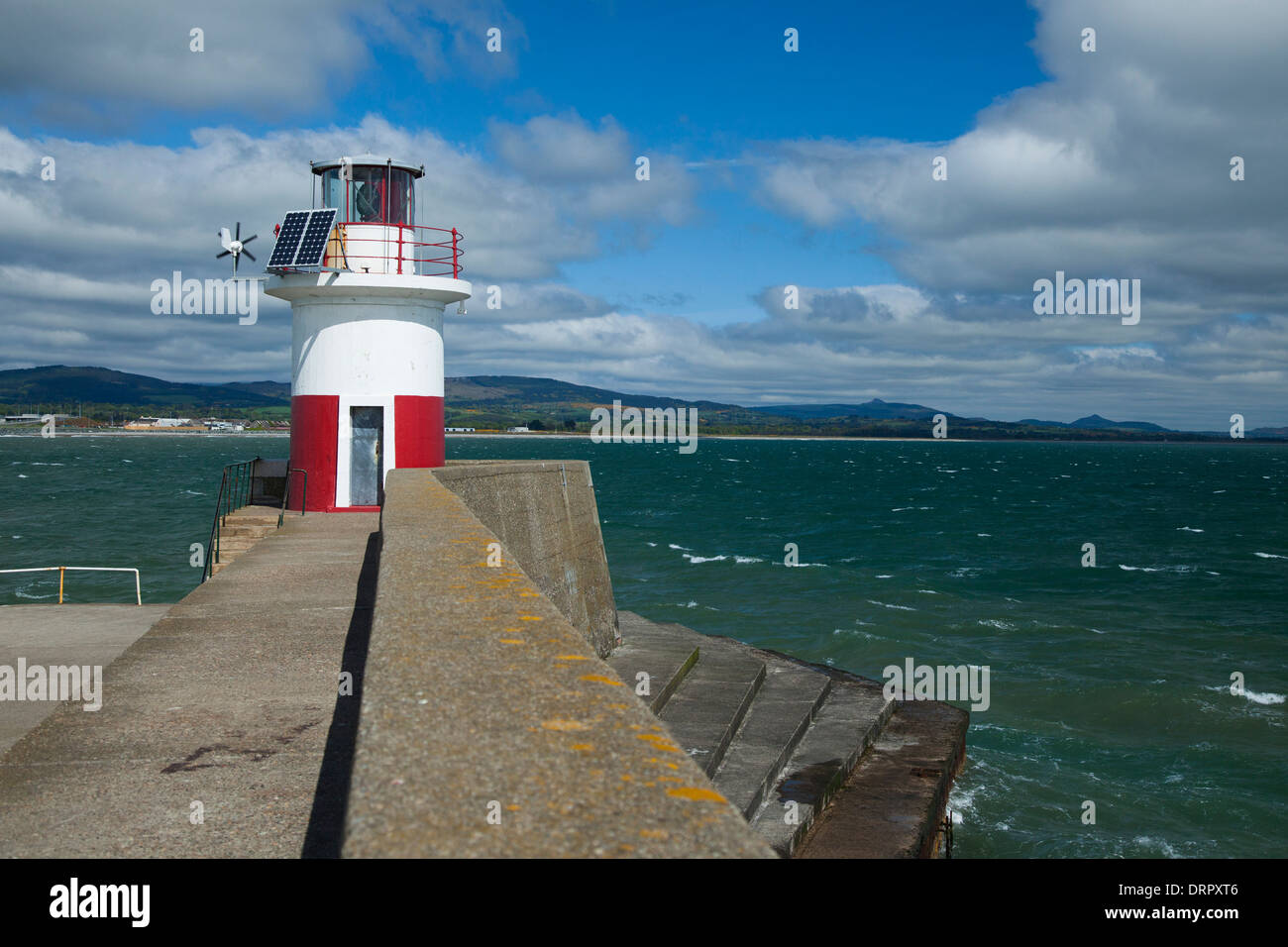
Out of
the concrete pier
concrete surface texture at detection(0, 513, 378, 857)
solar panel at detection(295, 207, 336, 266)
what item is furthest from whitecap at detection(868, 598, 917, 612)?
concrete surface texture at detection(0, 513, 378, 857)

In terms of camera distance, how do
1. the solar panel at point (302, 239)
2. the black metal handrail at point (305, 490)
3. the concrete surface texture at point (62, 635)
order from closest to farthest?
the concrete surface texture at point (62, 635)
the solar panel at point (302, 239)
the black metal handrail at point (305, 490)

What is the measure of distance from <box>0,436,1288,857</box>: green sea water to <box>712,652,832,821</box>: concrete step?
237cm

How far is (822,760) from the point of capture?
1092 cm

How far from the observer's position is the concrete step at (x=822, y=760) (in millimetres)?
9406

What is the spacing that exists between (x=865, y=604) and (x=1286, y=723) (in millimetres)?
10843

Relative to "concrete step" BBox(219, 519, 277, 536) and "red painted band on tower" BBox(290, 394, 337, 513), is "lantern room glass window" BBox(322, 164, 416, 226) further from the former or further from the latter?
"concrete step" BBox(219, 519, 277, 536)

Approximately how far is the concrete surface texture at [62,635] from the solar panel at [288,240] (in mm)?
A: 5379

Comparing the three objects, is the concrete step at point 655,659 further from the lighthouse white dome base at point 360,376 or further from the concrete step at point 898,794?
the lighthouse white dome base at point 360,376

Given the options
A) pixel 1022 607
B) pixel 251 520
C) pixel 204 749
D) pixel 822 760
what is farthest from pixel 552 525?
pixel 1022 607

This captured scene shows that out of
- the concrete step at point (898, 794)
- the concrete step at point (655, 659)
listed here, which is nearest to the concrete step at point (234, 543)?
the concrete step at point (655, 659)

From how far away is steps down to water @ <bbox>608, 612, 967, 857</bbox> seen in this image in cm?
962

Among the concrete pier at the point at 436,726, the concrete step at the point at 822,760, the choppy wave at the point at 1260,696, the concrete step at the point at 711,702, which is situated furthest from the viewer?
the choppy wave at the point at 1260,696

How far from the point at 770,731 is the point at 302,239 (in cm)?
1000
